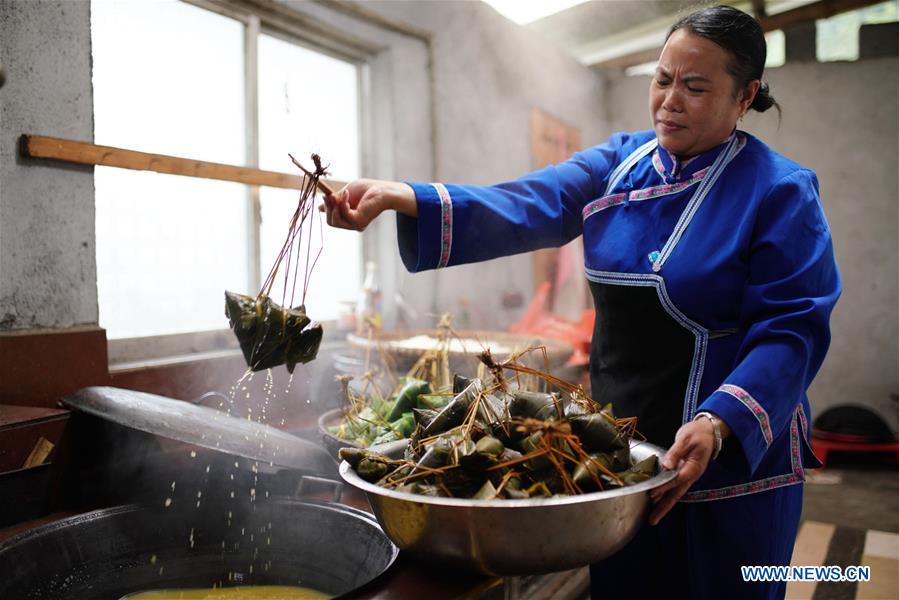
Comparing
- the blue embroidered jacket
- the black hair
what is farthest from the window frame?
the black hair

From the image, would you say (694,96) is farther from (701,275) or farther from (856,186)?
(856,186)

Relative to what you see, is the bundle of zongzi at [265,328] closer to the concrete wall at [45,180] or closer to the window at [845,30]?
the concrete wall at [45,180]

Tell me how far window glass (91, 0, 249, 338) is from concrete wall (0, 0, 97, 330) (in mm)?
293

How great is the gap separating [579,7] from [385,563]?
4647 mm

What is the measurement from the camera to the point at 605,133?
6594 mm

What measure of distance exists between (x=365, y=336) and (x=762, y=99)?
6.41ft

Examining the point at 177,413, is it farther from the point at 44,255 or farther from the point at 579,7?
the point at 579,7

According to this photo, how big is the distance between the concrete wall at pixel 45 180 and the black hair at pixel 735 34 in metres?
1.93

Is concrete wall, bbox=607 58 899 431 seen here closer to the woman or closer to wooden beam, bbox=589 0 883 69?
wooden beam, bbox=589 0 883 69

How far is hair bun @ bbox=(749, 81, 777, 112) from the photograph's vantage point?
1.65m

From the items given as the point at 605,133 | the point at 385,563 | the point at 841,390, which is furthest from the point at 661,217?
the point at 841,390

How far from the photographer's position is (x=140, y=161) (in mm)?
2355

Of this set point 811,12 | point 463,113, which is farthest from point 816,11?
point 463,113

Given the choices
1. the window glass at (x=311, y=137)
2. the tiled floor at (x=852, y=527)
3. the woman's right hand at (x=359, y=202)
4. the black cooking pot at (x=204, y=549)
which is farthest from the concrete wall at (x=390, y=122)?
the tiled floor at (x=852, y=527)
